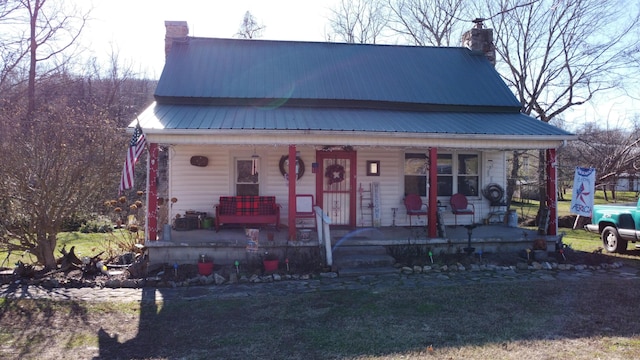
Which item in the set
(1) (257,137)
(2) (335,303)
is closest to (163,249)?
(1) (257,137)

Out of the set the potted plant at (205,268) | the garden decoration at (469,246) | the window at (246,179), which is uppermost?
the window at (246,179)

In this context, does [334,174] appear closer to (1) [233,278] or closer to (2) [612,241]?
(1) [233,278]

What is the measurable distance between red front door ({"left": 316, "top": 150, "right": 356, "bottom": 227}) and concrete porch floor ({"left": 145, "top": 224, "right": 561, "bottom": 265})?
2.01 ft

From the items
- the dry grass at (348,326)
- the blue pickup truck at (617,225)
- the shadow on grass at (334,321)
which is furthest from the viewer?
the blue pickup truck at (617,225)

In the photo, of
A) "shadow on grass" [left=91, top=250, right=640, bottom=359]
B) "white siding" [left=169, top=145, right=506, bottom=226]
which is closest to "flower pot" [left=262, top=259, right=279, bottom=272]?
"shadow on grass" [left=91, top=250, right=640, bottom=359]

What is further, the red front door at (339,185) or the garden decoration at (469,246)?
the red front door at (339,185)

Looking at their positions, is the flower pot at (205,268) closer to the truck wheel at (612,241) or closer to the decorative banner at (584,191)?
the decorative banner at (584,191)

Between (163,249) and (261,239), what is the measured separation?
197 centimetres

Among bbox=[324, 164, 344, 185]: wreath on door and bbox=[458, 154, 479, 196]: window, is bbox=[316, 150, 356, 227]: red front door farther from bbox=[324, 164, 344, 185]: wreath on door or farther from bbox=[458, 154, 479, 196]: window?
bbox=[458, 154, 479, 196]: window

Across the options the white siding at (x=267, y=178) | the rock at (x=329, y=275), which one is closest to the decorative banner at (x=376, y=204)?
the white siding at (x=267, y=178)

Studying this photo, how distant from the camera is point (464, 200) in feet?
37.8

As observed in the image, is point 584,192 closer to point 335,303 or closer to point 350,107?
point 350,107

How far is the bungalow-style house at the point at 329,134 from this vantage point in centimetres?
950

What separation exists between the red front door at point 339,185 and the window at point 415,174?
1545 millimetres
